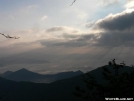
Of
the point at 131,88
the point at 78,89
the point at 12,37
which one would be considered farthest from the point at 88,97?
the point at 12,37

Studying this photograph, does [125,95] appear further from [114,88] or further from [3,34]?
[3,34]

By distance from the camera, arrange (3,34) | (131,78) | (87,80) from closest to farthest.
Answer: (3,34), (131,78), (87,80)

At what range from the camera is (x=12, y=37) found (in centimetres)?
1254

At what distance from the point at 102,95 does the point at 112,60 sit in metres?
4.42

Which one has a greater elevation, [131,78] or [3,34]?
[3,34]

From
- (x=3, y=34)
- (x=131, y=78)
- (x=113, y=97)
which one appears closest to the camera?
(x=3, y=34)

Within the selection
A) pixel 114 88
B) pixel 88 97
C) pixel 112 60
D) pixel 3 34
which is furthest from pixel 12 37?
pixel 112 60

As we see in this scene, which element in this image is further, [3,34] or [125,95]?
[125,95]

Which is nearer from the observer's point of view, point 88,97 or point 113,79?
point 88,97

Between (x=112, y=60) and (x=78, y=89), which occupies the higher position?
(x=112, y=60)

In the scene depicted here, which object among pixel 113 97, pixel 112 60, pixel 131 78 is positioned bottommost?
pixel 113 97

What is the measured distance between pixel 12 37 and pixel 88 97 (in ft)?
34.8

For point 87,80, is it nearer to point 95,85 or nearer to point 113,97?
point 95,85

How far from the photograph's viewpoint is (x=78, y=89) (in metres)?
21.5
